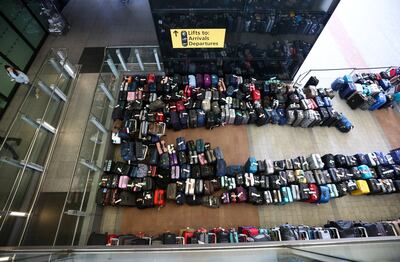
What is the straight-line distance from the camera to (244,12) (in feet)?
29.4

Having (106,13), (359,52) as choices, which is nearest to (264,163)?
(359,52)

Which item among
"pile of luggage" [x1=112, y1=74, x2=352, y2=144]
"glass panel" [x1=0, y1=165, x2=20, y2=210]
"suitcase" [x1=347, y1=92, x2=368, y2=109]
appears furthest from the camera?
"suitcase" [x1=347, y1=92, x2=368, y2=109]

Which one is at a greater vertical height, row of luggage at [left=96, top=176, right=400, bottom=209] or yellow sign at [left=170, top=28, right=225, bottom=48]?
yellow sign at [left=170, top=28, right=225, bottom=48]

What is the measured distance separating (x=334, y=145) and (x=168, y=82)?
7353 millimetres

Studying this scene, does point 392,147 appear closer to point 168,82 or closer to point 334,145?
point 334,145

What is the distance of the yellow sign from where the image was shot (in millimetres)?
9344

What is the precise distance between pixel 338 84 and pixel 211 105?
6.06m

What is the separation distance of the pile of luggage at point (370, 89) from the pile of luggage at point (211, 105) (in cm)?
89

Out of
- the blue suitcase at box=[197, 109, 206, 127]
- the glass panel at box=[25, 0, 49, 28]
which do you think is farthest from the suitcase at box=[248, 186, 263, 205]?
the glass panel at box=[25, 0, 49, 28]

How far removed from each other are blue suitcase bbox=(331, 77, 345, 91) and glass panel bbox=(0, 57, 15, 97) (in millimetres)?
14058

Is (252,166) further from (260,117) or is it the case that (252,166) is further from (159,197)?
(159,197)

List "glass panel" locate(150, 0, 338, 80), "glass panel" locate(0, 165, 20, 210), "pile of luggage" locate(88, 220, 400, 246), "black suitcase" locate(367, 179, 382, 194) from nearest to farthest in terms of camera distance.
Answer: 1. "pile of luggage" locate(88, 220, 400, 246)
2. "glass panel" locate(0, 165, 20, 210)
3. "black suitcase" locate(367, 179, 382, 194)
4. "glass panel" locate(150, 0, 338, 80)

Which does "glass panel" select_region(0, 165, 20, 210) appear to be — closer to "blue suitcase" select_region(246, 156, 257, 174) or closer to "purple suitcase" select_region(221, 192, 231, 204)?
"purple suitcase" select_region(221, 192, 231, 204)

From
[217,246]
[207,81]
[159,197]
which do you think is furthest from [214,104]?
[217,246]
